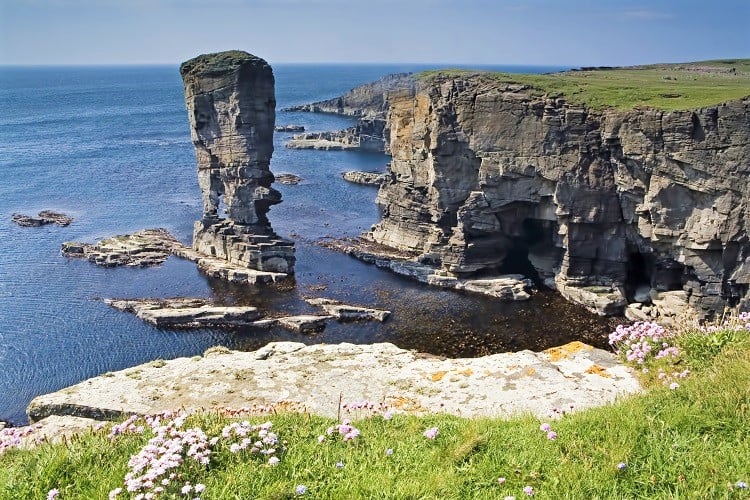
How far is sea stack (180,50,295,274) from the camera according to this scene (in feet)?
182

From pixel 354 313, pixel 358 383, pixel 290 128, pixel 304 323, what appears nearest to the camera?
pixel 358 383

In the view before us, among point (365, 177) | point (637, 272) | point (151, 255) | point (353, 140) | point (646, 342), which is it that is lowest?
point (151, 255)

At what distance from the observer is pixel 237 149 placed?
5731 centimetres

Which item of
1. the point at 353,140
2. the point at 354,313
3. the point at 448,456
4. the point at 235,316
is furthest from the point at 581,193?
the point at 353,140

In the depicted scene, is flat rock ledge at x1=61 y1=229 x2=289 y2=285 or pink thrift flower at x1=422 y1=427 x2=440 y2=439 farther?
flat rock ledge at x1=61 y1=229 x2=289 y2=285

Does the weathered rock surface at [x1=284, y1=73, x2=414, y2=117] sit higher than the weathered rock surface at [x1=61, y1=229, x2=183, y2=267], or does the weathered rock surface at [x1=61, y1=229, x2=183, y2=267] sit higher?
the weathered rock surface at [x1=284, y1=73, x2=414, y2=117]

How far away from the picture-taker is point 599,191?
46.2 metres

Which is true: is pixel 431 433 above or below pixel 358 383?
above

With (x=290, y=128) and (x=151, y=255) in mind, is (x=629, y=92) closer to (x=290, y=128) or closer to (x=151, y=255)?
(x=151, y=255)

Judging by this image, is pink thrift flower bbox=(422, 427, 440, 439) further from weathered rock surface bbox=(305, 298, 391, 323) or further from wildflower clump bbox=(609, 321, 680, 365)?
weathered rock surface bbox=(305, 298, 391, 323)

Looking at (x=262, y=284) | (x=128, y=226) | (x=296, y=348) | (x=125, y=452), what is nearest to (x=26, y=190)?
(x=128, y=226)

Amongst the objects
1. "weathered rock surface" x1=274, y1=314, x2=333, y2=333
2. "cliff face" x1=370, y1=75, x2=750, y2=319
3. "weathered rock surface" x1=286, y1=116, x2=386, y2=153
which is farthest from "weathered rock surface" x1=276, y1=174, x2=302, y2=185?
"weathered rock surface" x1=274, y1=314, x2=333, y2=333

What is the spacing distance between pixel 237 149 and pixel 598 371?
150ft

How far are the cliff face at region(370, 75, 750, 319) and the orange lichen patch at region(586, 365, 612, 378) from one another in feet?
89.1
